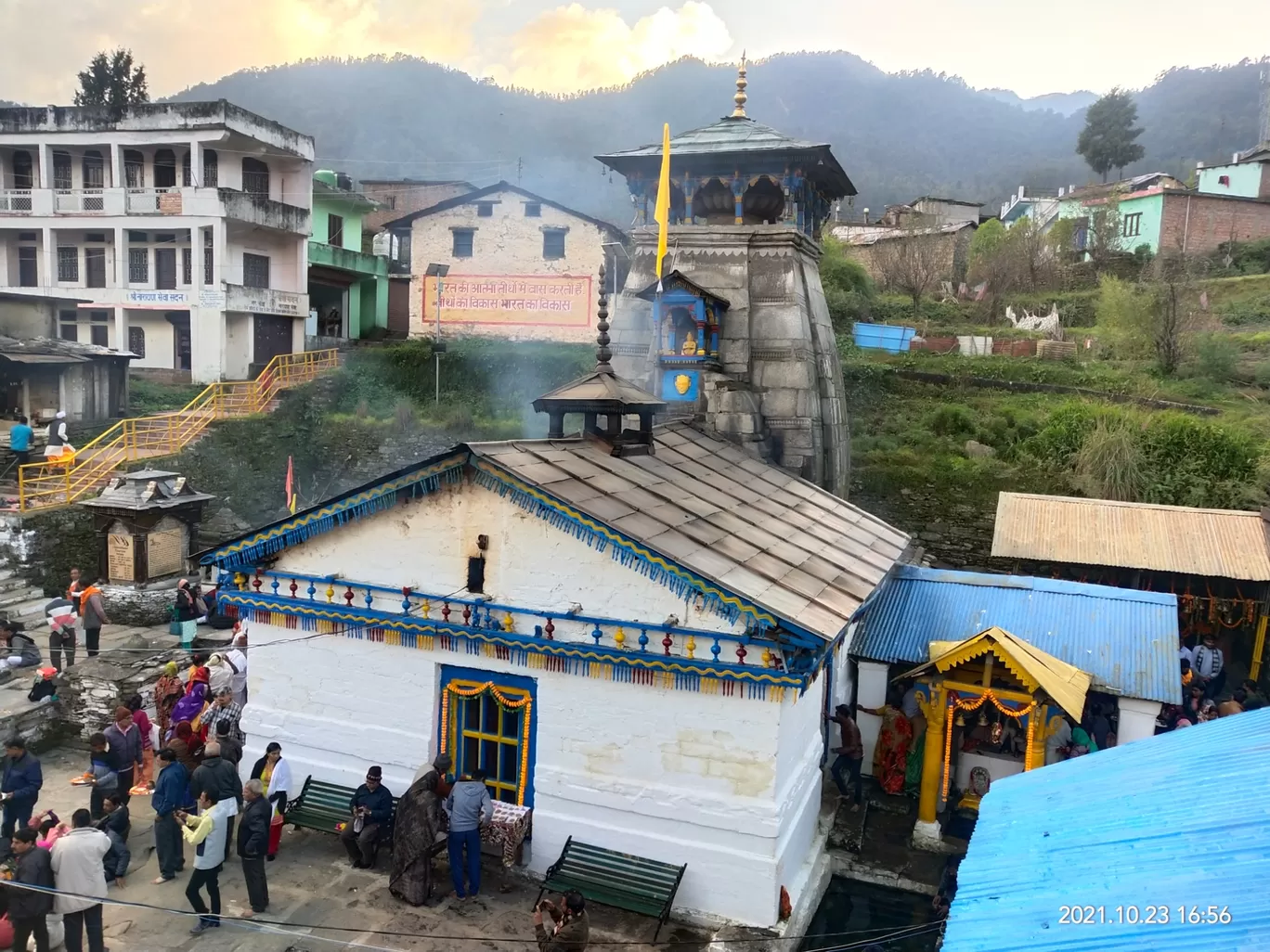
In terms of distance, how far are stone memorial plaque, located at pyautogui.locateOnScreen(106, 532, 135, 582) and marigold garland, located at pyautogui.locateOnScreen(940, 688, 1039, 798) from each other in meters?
14.8

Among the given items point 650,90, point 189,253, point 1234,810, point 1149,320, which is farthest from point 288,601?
point 650,90

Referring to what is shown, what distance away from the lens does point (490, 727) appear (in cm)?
970

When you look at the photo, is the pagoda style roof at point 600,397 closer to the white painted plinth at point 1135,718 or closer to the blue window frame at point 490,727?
the blue window frame at point 490,727

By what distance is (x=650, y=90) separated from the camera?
120250mm

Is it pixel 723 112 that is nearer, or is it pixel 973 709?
pixel 973 709

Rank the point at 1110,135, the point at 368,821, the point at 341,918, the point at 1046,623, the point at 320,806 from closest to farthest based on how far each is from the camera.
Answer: the point at 341,918
the point at 368,821
the point at 320,806
the point at 1046,623
the point at 1110,135

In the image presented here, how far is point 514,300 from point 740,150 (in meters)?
18.5

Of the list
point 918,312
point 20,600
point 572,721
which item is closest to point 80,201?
point 20,600

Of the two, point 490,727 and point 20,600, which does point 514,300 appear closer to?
point 20,600

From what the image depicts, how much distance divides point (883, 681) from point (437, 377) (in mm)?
22783

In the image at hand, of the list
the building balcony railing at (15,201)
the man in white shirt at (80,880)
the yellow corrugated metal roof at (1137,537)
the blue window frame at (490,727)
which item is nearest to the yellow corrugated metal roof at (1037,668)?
the blue window frame at (490,727)

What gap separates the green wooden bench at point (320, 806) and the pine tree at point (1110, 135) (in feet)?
226

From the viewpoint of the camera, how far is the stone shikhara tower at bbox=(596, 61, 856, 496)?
1440 centimetres

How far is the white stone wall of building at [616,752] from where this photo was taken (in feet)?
27.7
